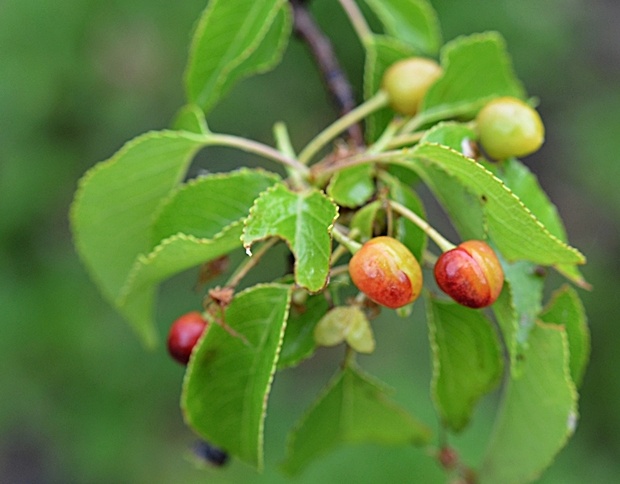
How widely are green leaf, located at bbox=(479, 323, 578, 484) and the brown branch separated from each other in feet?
1.85

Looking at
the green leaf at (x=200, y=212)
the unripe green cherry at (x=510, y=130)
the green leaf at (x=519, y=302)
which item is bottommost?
the green leaf at (x=519, y=302)

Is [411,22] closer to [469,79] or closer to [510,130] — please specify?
[469,79]

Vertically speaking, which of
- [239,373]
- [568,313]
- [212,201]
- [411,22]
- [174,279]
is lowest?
[174,279]

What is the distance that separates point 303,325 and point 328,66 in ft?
2.35

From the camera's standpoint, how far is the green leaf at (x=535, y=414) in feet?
4.69

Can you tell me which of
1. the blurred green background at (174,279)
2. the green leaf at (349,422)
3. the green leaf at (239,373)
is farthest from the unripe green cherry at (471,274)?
the blurred green background at (174,279)

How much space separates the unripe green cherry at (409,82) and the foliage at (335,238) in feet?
0.08

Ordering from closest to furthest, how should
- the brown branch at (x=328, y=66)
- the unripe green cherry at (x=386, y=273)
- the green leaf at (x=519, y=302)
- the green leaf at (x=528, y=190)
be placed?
the unripe green cherry at (x=386, y=273) < the green leaf at (x=519, y=302) < the green leaf at (x=528, y=190) < the brown branch at (x=328, y=66)

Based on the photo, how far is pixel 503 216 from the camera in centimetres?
121

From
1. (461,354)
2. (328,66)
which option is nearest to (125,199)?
(328,66)

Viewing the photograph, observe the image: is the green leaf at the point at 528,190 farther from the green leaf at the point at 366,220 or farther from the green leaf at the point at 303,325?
the green leaf at the point at 303,325

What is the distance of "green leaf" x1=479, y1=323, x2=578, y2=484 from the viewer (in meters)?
1.43

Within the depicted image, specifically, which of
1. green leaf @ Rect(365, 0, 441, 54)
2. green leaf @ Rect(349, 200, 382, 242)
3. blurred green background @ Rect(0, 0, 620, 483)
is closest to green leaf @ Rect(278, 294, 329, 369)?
green leaf @ Rect(349, 200, 382, 242)

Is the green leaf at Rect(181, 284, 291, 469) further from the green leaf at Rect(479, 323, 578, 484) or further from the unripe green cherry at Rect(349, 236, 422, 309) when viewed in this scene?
the green leaf at Rect(479, 323, 578, 484)
